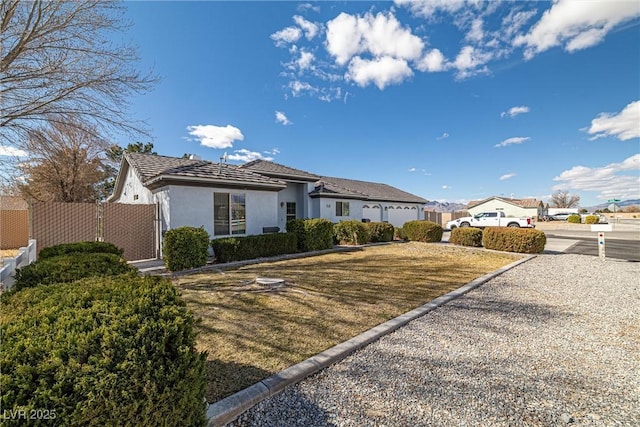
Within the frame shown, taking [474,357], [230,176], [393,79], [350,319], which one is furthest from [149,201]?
[393,79]

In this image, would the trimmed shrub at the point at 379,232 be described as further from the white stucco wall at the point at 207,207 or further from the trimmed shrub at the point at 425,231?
the white stucco wall at the point at 207,207

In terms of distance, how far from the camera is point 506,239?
504 inches

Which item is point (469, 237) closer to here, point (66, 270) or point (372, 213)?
point (372, 213)

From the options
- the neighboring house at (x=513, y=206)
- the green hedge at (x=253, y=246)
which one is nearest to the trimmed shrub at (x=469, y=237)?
the green hedge at (x=253, y=246)

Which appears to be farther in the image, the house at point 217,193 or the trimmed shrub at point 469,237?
the trimmed shrub at point 469,237

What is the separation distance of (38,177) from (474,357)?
26.4 m

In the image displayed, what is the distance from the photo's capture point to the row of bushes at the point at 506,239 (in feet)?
39.7

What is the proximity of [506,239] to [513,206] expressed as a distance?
4488 cm

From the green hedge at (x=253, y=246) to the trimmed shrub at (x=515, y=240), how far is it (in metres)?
10.1

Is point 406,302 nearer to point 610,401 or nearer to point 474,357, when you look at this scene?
point 474,357

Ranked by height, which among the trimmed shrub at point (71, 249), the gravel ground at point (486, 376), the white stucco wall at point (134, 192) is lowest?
the gravel ground at point (486, 376)

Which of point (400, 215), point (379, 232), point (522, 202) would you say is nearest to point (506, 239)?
point (379, 232)

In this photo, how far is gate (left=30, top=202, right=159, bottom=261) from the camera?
28.3 feet

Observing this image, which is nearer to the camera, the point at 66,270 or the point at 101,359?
the point at 101,359
